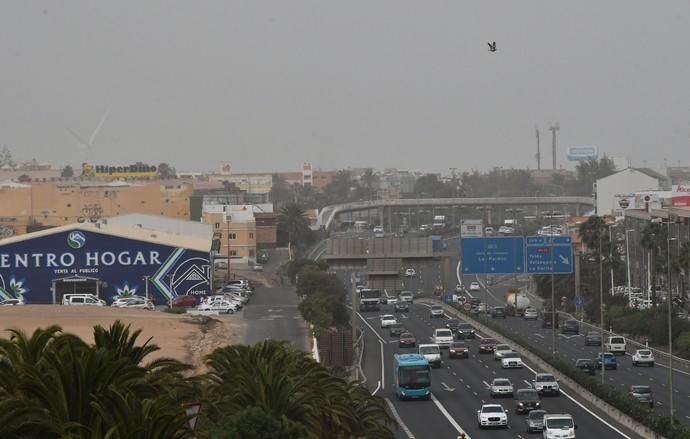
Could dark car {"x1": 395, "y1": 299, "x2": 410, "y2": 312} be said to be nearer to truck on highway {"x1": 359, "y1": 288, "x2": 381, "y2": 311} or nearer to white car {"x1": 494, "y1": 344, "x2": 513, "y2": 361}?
truck on highway {"x1": 359, "y1": 288, "x2": 381, "y2": 311}

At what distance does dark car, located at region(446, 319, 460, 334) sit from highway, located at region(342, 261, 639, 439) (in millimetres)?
1483

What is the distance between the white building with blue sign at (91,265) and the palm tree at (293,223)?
60.7 m

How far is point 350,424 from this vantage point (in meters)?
36.9

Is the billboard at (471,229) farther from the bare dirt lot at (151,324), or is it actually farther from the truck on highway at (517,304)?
the bare dirt lot at (151,324)

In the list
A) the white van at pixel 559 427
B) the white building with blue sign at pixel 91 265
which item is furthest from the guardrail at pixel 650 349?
the white building with blue sign at pixel 91 265

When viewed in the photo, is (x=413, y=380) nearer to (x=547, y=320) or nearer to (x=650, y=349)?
(x=650, y=349)

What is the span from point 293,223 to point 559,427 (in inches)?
4703

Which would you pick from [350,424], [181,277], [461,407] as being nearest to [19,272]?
[181,277]

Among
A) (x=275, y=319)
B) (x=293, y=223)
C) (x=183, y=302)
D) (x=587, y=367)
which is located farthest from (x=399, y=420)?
(x=293, y=223)

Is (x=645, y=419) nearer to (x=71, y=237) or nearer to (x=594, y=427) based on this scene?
(x=594, y=427)

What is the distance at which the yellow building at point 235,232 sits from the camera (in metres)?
149

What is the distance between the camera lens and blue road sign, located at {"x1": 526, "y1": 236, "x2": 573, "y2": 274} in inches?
3593

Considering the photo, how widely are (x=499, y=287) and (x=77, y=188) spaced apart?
47232mm

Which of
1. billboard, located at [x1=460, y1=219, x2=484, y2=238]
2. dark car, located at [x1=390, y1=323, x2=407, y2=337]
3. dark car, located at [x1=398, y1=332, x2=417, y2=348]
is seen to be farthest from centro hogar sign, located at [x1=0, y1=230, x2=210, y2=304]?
billboard, located at [x1=460, y1=219, x2=484, y2=238]
